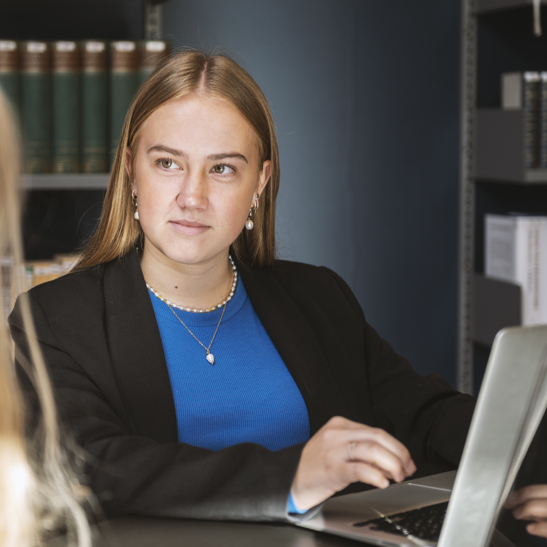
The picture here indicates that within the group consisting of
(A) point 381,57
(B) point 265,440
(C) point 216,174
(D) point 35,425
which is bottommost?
(B) point 265,440

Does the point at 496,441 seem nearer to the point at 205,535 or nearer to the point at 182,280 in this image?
the point at 205,535

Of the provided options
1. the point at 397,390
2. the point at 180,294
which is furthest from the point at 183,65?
the point at 397,390

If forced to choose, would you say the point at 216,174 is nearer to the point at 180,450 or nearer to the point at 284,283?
the point at 284,283

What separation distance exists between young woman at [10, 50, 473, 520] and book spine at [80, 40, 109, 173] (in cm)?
53

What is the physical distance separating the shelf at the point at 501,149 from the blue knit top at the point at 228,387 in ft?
3.67

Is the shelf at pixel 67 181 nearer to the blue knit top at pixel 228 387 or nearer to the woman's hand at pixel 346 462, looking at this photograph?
the blue knit top at pixel 228 387

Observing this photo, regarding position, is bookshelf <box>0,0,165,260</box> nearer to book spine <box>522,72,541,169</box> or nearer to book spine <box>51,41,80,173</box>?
book spine <box>51,41,80,173</box>

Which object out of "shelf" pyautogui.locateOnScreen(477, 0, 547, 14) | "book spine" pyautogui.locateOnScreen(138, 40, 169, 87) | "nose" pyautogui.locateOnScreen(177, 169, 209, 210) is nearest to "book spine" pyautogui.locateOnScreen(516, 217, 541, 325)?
"shelf" pyautogui.locateOnScreen(477, 0, 547, 14)

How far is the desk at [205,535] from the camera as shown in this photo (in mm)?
804

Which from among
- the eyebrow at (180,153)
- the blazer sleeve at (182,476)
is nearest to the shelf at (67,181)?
the eyebrow at (180,153)

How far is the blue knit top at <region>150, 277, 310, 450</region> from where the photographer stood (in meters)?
1.25

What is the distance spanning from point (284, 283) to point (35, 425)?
645 mm

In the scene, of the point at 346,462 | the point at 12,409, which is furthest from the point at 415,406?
the point at 12,409

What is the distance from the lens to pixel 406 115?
237cm
